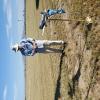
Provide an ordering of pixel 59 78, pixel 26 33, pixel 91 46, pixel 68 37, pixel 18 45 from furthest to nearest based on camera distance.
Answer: pixel 26 33 → pixel 59 78 → pixel 68 37 → pixel 18 45 → pixel 91 46

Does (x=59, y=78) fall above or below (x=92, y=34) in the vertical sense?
below

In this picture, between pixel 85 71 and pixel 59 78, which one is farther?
pixel 59 78

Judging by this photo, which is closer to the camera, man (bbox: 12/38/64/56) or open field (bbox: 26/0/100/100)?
open field (bbox: 26/0/100/100)

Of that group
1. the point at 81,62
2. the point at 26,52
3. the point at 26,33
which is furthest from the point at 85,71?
the point at 26,33

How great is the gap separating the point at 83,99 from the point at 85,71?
2.84 ft

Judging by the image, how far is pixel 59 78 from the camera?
14.3 metres

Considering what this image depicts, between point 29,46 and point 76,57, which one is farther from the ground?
point 29,46

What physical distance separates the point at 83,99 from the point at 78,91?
481 millimetres

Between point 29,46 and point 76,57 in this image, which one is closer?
point 76,57

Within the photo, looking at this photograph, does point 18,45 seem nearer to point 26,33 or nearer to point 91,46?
point 91,46

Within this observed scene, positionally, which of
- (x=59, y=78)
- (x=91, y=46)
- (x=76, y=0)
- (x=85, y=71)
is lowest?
(x=59, y=78)

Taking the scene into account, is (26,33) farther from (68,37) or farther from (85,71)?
(85,71)

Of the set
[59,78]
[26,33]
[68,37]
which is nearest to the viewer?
[68,37]

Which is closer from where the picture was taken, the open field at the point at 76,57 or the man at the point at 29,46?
the open field at the point at 76,57
